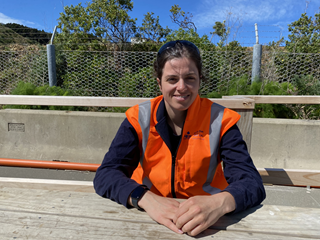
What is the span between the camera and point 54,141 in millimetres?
3826

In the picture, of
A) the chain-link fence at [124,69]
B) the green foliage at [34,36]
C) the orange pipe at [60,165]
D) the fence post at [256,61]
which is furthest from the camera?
the green foliage at [34,36]

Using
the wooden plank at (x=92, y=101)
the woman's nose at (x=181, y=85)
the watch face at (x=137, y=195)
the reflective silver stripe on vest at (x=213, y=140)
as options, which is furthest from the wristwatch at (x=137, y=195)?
the wooden plank at (x=92, y=101)

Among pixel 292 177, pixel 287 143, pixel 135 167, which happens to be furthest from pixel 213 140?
pixel 287 143

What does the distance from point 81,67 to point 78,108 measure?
1.56 meters

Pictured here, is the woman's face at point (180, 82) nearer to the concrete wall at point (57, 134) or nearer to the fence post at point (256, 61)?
the concrete wall at point (57, 134)

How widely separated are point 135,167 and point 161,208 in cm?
62

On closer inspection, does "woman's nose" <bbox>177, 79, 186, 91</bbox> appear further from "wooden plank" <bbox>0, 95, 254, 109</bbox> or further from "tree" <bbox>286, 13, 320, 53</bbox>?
"tree" <bbox>286, 13, 320, 53</bbox>

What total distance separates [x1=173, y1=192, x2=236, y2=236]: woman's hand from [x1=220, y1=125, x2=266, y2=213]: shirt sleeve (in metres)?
0.07

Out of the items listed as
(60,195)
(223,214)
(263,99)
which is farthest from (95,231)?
(263,99)

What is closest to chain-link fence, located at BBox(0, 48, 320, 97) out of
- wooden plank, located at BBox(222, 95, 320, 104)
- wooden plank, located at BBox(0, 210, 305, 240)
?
wooden plank, located at BBox(222, 95, 320, 104)

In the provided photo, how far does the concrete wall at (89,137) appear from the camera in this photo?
3316 mm

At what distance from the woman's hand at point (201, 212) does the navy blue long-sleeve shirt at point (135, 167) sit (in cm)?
7

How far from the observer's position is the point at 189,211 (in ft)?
3.22

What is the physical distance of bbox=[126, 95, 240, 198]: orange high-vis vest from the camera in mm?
1500
